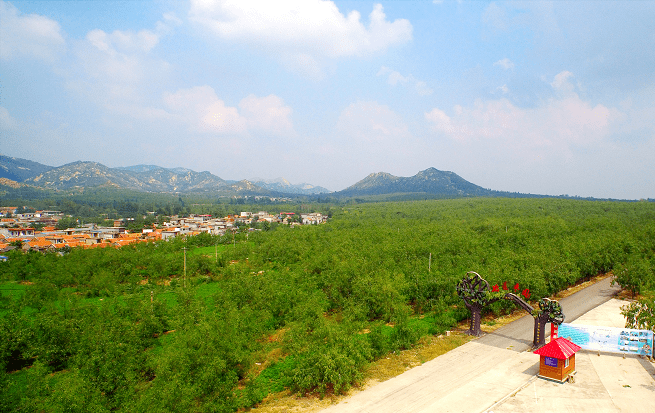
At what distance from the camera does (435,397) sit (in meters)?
13.2

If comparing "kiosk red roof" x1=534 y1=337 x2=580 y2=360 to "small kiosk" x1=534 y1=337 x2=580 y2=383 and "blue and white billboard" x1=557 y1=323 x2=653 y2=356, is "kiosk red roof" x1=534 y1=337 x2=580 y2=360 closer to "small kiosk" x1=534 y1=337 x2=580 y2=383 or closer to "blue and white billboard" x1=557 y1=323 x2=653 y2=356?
"small kiosk" x1=534 y1=337 x2=580 y2=383

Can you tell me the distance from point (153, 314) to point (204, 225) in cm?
6569

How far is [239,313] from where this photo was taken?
1828cm

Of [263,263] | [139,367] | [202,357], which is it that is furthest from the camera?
[263,263]

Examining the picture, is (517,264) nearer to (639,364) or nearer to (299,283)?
(639,364)

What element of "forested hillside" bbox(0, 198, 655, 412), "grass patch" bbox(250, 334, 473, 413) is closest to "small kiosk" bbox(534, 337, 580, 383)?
"grass patch" bbox(250, 334, 473, 413)

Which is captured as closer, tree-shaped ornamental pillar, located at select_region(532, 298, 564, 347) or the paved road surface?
tree-shaped ornamental pillar, located at select_region(532, 298, 564, 347)

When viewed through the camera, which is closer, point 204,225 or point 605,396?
point 605,396

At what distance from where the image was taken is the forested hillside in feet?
41.8

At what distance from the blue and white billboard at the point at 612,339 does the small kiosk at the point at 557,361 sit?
3153 mm

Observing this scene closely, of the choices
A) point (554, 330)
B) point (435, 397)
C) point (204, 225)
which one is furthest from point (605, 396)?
point (204, 225)

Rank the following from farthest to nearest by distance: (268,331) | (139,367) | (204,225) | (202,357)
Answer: (204,225) < (268,331) < (139,367) < (202,357)

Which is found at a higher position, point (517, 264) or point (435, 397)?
point (517, 264)

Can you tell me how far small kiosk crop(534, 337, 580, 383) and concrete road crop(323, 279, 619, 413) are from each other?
72 cm
